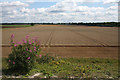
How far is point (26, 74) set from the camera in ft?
18.5

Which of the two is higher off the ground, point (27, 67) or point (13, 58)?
point (13, 58)

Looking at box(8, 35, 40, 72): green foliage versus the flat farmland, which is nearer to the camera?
box(8, 35, 40, 72): green foliage

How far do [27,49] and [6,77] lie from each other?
1440 mm

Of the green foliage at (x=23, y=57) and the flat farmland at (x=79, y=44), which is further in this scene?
the flat farmland at (x=79, y=44)

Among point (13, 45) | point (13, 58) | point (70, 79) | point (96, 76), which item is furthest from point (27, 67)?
point (96, 76)

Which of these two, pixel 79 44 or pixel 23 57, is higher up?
pixel 23 57

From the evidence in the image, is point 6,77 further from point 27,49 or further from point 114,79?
point 114,79

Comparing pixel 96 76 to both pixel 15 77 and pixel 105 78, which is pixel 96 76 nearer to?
pixel 105 78

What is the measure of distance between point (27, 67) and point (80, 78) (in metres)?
2.33

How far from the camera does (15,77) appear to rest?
5340 mm

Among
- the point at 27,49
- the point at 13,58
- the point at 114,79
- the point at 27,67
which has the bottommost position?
Answer: the point at 114,79

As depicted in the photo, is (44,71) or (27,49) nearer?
(27,49)

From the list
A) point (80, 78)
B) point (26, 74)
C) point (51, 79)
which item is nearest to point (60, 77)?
point (51, 79)

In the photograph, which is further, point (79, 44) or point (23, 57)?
point (79, 44)
